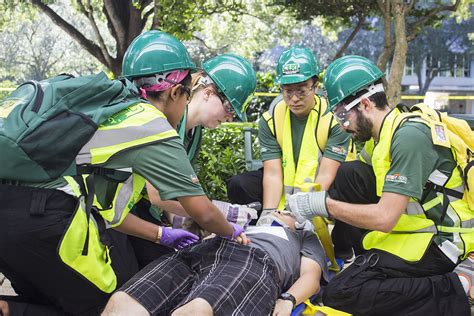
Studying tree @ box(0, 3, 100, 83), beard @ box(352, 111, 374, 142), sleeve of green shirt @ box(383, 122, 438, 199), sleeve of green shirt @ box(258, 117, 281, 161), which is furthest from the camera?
tree @ box(0, 3, 100, 83)

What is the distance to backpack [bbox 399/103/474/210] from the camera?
9.94 feet

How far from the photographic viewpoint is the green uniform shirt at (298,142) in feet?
14.3

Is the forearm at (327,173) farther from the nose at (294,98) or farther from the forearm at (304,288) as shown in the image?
the forearm at (304,288)

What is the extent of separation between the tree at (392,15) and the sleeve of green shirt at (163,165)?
7690mm

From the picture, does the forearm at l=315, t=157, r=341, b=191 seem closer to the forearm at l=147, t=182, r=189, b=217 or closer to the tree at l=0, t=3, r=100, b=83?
the forearm at l=147, t=182, r=189, b=217

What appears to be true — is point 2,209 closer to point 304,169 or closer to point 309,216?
point 309,216

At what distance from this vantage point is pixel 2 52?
40.5 metres

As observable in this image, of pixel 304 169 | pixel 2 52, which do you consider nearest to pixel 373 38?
pixel 2 52

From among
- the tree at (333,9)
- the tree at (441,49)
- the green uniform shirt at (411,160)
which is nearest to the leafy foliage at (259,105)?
the tree at (333,9)

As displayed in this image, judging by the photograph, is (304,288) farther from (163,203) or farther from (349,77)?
(349,77)

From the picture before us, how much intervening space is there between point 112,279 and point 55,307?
0.42 meters

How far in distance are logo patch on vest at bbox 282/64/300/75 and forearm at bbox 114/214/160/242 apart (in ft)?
5.22

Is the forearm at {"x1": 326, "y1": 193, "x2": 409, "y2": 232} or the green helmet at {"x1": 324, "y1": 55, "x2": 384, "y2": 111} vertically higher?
the green helmet at {"x1": 324, "y1": 55, "x2": 384, "y2": 111}

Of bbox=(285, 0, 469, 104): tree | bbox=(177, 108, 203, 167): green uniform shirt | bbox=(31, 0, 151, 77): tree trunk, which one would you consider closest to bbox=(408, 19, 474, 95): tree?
bbox=(285, 0, 469, 104): tree
